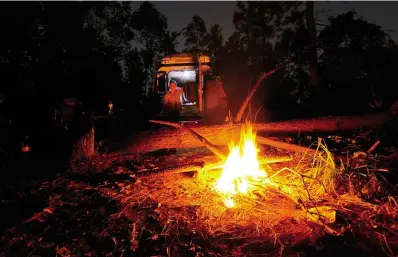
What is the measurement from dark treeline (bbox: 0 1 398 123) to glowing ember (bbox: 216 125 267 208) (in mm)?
7062

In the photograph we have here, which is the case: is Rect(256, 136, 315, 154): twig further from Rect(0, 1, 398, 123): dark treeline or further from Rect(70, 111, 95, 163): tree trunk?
Rect(0, 1, 398, 123): dark treeline

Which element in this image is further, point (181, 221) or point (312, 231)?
point (181, 221)

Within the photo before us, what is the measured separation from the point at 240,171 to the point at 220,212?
2.43 feet

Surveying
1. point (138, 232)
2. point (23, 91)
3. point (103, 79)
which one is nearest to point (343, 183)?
point (138, 232)

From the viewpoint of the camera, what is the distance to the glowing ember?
13.4ft

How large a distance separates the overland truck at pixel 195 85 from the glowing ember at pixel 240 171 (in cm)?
494

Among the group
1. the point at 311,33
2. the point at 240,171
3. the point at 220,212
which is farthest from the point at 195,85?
the point at 311,33

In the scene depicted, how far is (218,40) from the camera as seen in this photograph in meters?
29.5

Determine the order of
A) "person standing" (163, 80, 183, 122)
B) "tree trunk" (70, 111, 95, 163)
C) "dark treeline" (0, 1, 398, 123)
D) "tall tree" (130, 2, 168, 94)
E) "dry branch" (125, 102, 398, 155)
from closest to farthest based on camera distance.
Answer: "dry branch" (125, 102, 398, 155) → "tree trunk" (70, 111, 95, 163) → "person standing" (163, 80, 183, 122) → "dark treeline" (0, 1, 398, 123) → "tall tree" (130, 2, 168, 94)

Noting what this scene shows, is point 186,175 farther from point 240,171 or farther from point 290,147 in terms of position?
point 290,147

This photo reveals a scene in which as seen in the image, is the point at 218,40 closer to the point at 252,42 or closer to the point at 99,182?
the point at 252,42

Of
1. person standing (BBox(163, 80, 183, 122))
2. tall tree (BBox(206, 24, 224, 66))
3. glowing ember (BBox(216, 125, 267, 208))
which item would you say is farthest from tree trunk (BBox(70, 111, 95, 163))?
tall tree (BBox(206, 24, 224, 66))

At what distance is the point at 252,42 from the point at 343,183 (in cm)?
2481

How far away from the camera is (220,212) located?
3773 millimetres
